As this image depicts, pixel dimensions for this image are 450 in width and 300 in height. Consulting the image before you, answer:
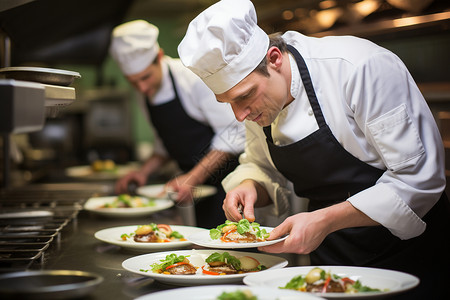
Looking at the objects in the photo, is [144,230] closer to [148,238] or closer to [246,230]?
[148,238]

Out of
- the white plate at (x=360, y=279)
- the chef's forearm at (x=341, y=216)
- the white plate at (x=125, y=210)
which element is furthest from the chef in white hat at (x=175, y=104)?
the white plate at (x=360, y=279)

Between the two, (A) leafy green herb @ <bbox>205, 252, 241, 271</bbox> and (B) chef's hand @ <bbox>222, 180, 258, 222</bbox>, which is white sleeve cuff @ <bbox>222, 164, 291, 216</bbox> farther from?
(A) leafy green herb @ <bbox>205, 252, 241, 271</bbox>

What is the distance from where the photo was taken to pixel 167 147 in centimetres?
378

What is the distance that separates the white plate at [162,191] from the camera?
2.98 m

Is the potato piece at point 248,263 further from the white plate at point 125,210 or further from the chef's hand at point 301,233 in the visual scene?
the white plate at point 125,210

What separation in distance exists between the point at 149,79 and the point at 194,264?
6.33 feet

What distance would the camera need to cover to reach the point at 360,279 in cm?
142

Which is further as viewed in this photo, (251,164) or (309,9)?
(309,9)

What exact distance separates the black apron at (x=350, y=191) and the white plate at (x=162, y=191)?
0.99 metres

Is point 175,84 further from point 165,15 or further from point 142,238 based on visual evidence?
point 165,15

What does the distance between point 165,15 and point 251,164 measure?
697cm

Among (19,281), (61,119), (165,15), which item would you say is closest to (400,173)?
(19,281)

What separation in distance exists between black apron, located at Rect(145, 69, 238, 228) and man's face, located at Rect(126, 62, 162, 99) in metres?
0.11

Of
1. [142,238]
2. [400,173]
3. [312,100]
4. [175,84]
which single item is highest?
[175,84]
